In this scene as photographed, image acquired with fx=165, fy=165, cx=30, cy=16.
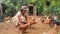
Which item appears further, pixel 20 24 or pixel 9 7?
pixel 9 7

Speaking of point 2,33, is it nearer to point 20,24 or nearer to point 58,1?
point 20,24

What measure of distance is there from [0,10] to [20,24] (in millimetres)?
8166

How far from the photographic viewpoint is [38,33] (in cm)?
430

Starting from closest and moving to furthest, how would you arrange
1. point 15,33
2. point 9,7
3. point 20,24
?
point 20,24 → point 15,33 → point 9,7

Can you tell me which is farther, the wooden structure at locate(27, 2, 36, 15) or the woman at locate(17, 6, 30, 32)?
the wooden structure at locate(27, 2, 36, 15)

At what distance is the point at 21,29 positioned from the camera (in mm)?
4145

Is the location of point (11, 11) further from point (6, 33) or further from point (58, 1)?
point (58, 1)

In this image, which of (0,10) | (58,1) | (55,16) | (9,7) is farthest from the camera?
(0,10)

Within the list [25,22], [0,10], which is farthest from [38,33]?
[0,10]

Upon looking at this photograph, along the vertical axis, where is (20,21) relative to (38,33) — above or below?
above

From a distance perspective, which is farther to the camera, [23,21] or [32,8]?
[32,8]

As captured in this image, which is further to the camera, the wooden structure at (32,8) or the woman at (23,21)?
the wooden structure at (32,8)

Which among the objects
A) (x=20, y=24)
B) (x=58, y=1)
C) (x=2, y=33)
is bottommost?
(x=2, y=33)

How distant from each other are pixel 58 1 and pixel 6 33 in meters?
1.75
